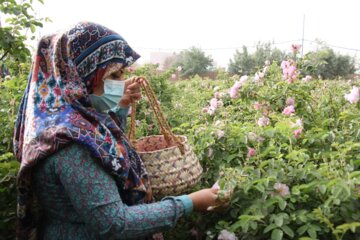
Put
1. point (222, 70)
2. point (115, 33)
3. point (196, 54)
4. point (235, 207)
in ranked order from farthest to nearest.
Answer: point (196, 54) → point (222, 70) → point (235, 207) → point (115, 33)

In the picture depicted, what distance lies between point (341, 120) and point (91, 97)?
4.77 feet

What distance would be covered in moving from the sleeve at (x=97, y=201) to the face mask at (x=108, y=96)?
0.89ft

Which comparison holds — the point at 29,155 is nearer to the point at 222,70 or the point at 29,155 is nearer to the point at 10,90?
the point at 10,90

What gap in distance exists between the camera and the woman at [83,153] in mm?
1378

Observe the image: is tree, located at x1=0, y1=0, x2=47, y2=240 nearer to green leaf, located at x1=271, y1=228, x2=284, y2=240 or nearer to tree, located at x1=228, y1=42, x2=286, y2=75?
green leaf, located at x1=271, y1=228, x2=284, y2=240

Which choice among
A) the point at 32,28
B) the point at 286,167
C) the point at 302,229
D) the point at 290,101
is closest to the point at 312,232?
the point at 302,229

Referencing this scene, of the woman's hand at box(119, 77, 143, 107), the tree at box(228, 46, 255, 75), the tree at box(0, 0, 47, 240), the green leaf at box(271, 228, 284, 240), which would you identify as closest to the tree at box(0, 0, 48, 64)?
the tree at box(0, 0, 47, 240)

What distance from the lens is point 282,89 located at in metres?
2.65

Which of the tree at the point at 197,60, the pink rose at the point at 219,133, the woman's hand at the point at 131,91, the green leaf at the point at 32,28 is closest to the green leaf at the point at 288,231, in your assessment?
the pink rose at the point at 219,133

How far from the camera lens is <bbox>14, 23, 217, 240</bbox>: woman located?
138 cm

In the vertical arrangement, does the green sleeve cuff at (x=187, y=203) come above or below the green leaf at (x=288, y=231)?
above

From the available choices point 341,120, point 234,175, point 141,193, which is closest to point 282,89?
point 341,120

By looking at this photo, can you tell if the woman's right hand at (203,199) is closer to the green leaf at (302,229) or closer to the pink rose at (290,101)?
the green leaf at (302,229)

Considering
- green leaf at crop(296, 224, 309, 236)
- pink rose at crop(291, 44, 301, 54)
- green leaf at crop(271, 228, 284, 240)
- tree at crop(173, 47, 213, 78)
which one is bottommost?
tree at crop(173, 47, 213, 78)
